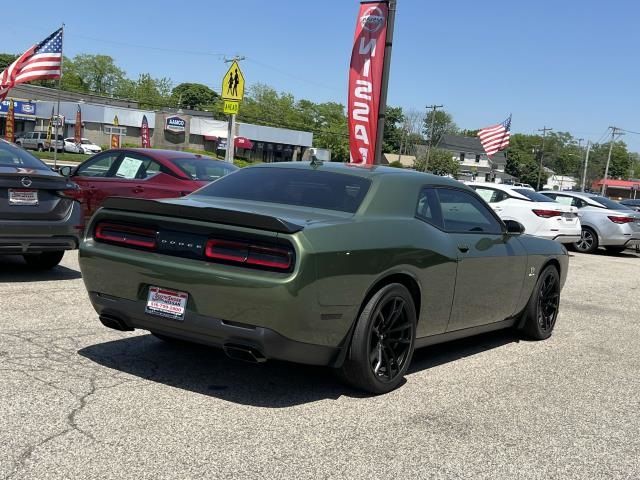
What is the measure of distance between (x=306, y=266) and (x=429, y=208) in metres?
1.66

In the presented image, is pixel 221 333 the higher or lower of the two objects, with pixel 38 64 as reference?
lower

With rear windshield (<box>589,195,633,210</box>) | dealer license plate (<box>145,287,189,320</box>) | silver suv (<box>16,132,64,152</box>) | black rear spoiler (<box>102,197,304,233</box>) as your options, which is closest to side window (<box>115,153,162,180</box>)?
black rear spoiler (<box>102,197,304,233</box>)

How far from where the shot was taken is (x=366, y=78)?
13.7 metres

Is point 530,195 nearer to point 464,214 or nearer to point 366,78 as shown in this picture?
point 366,78

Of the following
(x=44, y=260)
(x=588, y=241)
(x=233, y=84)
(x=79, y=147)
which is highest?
(x=233, y=84)

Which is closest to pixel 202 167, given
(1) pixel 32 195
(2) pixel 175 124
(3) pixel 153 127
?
(1) pixel 32 195

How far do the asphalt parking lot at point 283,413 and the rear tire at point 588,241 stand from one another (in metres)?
12.4

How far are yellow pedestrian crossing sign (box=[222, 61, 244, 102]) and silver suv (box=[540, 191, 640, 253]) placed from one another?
9.41 metres

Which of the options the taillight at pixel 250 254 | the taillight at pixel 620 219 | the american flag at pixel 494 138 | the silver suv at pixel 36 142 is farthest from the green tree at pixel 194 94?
the taillight at pixel 250 254

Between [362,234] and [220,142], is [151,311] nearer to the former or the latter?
[362,234]

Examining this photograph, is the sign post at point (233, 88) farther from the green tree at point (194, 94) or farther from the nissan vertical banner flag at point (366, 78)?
the green tree at point (194, 94)

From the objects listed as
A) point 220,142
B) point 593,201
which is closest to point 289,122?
point 220,142

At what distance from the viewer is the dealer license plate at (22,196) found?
725cm

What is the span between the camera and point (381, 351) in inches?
182
